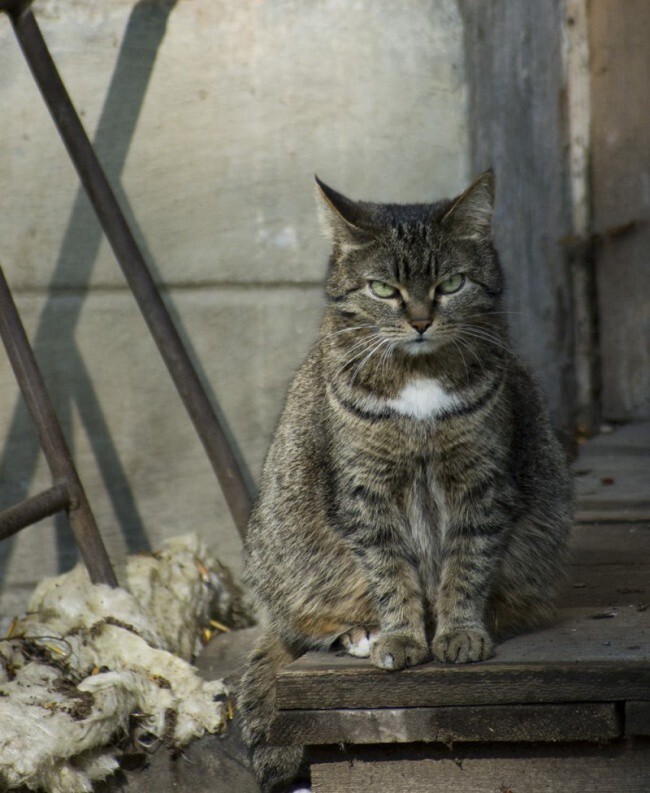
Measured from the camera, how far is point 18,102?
12.8ft

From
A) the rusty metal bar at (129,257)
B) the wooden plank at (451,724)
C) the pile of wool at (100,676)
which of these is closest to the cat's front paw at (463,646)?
the wooden plank at (451,724)

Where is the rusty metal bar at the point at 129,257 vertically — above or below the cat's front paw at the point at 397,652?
above

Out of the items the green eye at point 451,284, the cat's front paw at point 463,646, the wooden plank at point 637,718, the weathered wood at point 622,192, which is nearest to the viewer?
the wooden plank at point 637,718

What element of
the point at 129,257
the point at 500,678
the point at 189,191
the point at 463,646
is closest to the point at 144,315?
the point at 129,257

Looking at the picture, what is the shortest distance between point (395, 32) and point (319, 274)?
886 mm

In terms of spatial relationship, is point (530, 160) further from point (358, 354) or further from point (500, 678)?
point (500, 678)

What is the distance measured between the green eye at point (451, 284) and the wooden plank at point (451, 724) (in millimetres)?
893

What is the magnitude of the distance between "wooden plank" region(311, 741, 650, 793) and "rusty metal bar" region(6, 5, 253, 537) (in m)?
1.15

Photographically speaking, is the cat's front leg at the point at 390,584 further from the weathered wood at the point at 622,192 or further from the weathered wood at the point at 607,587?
the weathered wood at the point at 622,192

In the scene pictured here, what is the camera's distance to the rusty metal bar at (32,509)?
3.16 metres

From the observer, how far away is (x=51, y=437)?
337 cm

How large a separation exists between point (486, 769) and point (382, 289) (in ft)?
3.49

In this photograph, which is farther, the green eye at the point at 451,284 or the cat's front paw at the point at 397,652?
the green eye at the point at 451,284

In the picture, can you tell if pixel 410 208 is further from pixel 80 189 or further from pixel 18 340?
pixel 80 189
